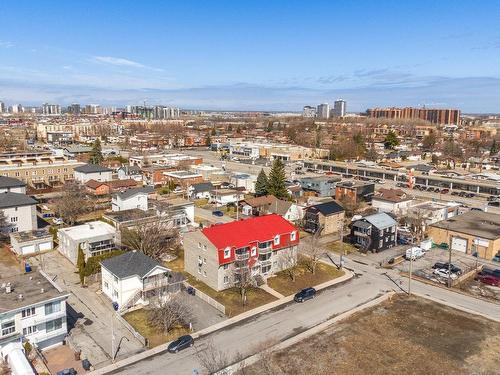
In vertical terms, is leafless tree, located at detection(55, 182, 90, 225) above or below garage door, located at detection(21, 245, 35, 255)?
above

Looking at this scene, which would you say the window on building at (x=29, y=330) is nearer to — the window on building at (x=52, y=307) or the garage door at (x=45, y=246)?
the window on building at (x=52, y=307)

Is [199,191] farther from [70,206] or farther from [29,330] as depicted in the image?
[29,330]

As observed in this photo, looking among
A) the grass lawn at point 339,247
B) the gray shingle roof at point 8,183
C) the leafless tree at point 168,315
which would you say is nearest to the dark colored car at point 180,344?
the leafless tree at point 168,315

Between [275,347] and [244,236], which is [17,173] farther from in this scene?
[275,347]

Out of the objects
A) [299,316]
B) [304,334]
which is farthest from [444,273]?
[304,334]

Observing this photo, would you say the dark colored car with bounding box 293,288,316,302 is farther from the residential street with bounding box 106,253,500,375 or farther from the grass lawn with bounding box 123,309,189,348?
the grass lawn with bounding box 123,309,189,348

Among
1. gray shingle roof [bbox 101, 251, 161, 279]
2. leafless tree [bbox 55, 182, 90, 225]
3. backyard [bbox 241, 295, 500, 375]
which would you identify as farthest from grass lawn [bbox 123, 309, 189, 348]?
leafless tree [bbox 55, 182, 90, 225]
